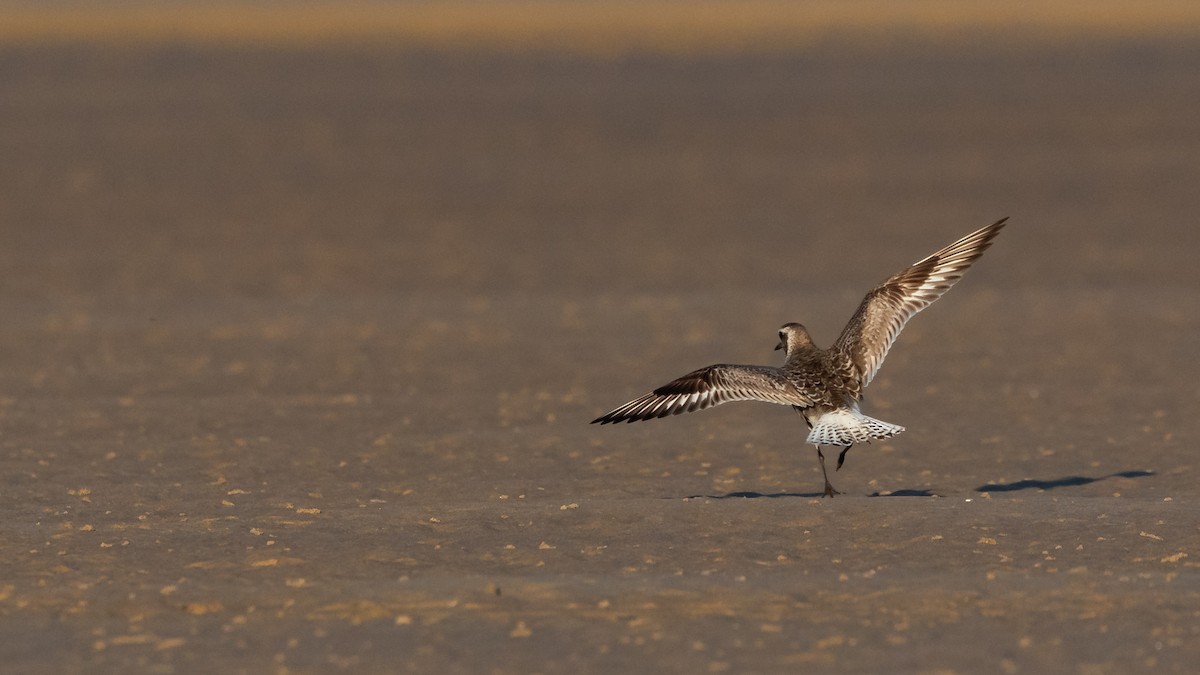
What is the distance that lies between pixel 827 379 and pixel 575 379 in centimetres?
442

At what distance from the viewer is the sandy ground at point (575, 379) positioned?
7.03 metres

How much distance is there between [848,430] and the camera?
8.56 metres

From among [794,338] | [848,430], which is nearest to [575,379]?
[794,338]

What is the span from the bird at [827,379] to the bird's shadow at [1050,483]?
1.07 m

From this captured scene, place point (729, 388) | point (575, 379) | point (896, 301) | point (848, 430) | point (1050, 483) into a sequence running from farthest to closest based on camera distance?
point (575, 379) < point (1050, 483) < point (896, 301) < point (729, 388) < point (848, 430)

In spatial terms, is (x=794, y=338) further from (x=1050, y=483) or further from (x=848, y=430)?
(x=1050, y=483)

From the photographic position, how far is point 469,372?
531 inches

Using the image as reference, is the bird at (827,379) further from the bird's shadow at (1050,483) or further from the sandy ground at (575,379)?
the bird's shadow at (1050,483)

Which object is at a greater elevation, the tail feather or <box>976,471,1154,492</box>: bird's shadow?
the tail feather

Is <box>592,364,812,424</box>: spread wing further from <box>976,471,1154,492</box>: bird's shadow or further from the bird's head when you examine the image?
<box>976,471,1154,492</box>: bird's shadow

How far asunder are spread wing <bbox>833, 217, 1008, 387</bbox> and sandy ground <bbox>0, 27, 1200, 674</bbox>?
761 millimetres

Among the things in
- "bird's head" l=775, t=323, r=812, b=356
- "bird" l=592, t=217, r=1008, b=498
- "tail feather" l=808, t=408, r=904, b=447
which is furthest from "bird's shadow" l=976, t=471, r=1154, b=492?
"tail feather" l=808, t=408, r=904, b=447

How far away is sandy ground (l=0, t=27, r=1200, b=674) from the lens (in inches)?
277

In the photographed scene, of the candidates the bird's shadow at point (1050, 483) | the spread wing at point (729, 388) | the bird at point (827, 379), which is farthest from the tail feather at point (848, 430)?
the bird's shadow at point (1050, 483)
